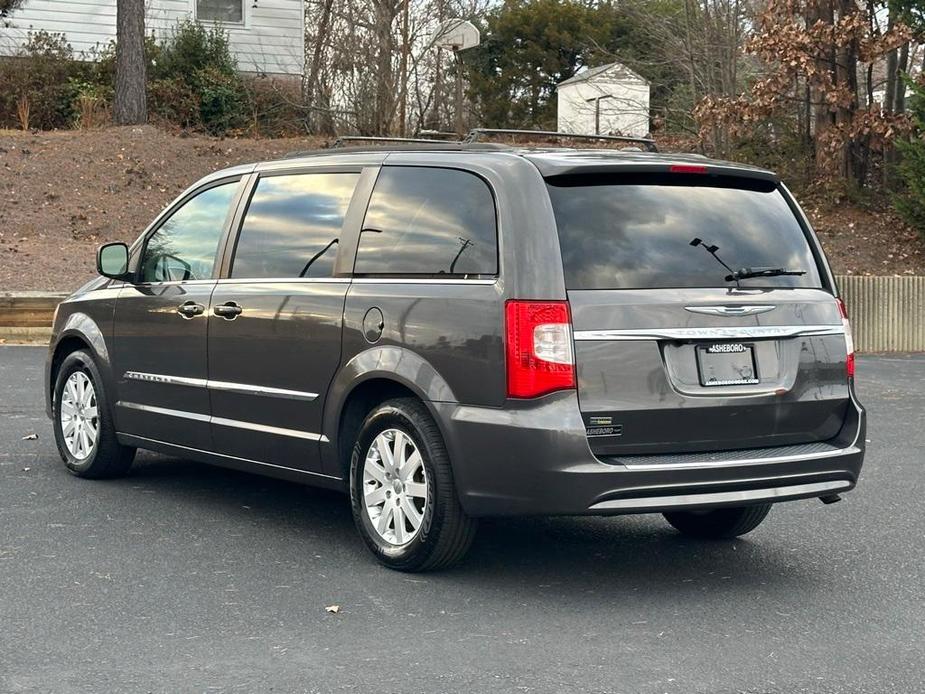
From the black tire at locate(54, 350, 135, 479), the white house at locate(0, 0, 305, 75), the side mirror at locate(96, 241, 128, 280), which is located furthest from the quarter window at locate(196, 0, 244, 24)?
the side mirror at locate(96, 241, 128, 280)

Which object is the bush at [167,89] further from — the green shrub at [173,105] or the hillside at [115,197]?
the hillside at [115,197]

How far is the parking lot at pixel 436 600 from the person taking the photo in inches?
192

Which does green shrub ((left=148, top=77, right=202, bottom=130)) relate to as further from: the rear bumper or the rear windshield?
the rear bumper

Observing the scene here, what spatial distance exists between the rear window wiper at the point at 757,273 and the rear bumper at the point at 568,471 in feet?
2.41

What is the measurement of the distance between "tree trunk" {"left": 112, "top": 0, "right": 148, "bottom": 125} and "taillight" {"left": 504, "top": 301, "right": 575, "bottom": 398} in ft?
73.5

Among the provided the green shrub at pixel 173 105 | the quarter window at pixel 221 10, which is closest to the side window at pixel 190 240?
the green shrub at pixel 173 105

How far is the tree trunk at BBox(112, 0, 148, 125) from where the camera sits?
1048 inches

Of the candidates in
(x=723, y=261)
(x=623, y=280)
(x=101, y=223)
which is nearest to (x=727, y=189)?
(x=723, y=261)

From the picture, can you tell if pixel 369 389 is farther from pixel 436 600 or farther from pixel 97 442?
pixel 97 442

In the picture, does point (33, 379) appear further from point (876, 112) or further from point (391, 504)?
point (876, 112)

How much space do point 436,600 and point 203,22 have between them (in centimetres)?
2830

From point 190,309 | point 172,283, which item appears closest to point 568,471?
point 190,309

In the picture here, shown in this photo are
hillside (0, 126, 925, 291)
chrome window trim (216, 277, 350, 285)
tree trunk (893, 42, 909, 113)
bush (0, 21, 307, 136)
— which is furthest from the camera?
bush (0, 21, 307, 136)

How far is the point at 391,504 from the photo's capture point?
20.6 feet
